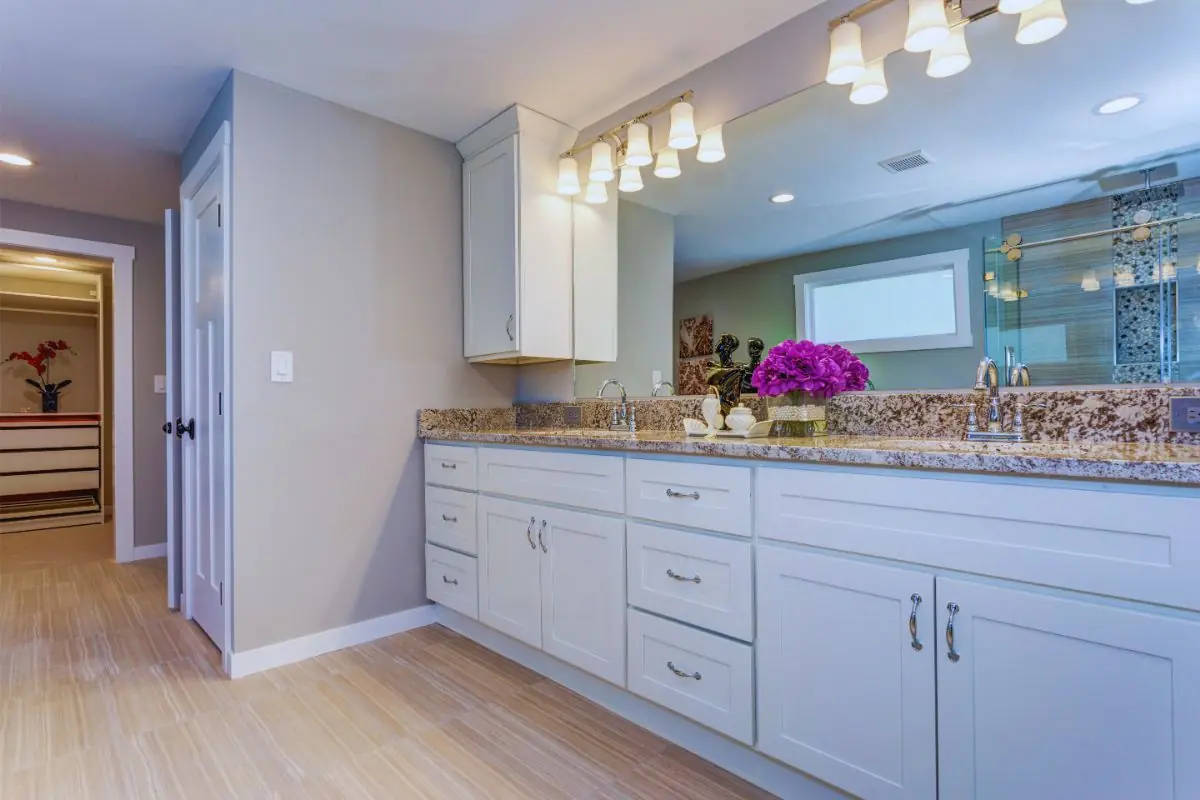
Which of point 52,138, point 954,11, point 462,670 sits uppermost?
point 52,138

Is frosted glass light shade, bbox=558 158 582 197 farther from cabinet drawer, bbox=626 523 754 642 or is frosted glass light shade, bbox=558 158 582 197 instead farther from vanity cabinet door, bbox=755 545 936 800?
vanity cabinet door, bbox=755 545 936 800

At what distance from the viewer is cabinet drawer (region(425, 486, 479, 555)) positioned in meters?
2.40

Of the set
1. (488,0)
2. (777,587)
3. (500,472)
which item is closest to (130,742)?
(500,472)

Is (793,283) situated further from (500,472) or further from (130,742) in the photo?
(130,742)

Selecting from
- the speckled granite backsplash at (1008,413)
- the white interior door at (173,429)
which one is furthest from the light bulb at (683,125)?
the white interior door at (173,429)

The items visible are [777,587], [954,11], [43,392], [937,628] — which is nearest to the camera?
[937,628]

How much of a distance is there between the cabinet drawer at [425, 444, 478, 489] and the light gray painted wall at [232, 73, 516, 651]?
0.10m

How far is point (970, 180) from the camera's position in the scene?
1700mm

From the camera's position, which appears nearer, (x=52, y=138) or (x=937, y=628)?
(x=937, y=628)

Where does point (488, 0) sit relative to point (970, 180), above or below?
above

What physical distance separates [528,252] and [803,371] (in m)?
1.27

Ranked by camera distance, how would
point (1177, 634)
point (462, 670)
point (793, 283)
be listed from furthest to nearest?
1. point (462, 670)
2. point (793, 283)
3. point (1177, 634)

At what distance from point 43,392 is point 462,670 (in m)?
5.95

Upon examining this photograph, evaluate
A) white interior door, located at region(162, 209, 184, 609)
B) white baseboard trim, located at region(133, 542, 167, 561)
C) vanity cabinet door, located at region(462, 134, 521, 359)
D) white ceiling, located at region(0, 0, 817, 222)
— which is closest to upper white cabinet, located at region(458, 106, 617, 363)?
vanity cabinet door, located at region(462, 134, 521, 359)
